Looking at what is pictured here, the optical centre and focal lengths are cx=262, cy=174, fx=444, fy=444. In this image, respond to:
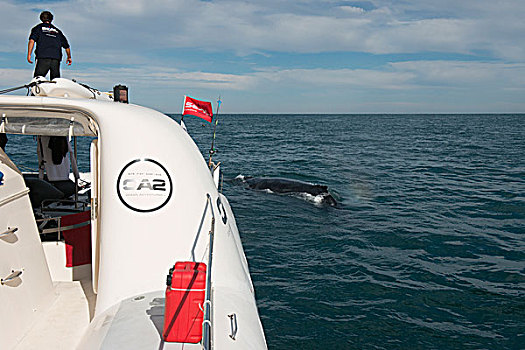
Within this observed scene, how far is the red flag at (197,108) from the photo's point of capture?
27.5 ft

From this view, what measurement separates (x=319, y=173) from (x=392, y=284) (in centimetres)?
1598

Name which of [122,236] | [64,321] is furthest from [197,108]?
[64,321]

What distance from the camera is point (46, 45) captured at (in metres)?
7.55

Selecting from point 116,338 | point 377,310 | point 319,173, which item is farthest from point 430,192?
point 116,338

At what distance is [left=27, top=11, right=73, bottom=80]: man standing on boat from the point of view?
24.6ft

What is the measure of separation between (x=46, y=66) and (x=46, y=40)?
0.43 meters

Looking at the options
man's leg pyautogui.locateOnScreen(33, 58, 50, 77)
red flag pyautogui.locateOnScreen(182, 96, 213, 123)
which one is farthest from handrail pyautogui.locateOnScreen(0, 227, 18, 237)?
red flag pyautogui.locateOnScreen(182, 96, 213, 123)

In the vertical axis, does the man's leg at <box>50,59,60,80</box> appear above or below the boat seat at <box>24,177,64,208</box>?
above

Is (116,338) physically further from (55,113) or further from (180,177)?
(55,113)

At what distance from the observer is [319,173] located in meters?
25.5

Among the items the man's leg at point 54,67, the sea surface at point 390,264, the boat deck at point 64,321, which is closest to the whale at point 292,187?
the sea surface at point 390,264

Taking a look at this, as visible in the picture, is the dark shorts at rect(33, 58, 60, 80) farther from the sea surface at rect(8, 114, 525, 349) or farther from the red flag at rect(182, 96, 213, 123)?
the sea surface at rect(8, 114, 525, 349)

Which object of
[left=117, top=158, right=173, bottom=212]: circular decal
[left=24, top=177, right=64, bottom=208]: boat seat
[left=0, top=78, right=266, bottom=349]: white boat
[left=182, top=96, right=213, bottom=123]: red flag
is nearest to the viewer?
[left=0, top=78, right=266, bottom=349]: white boat

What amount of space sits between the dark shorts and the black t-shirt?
0.07m
